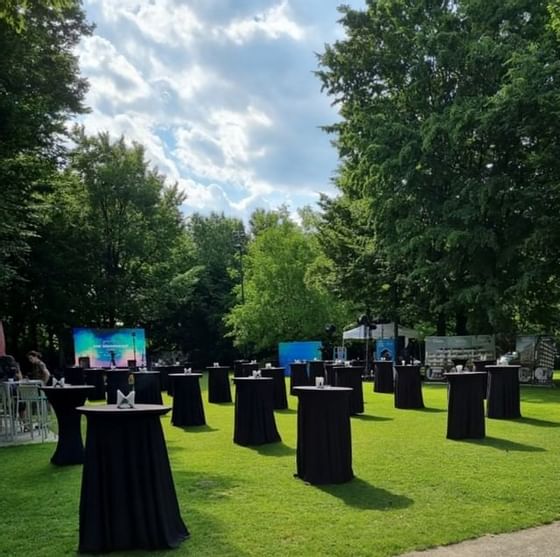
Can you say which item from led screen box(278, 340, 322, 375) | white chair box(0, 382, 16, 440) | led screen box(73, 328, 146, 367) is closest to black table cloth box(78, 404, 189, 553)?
white chair box(0, 382, 16, 440)

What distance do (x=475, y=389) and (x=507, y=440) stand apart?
0.91 meters

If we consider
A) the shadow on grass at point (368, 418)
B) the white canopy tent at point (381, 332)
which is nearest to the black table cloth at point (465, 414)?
the shadow on grass at point (368, 418)

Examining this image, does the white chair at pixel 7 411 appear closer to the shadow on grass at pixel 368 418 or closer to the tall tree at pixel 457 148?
the shadow on grass at pixel 368 418

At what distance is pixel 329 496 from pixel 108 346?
23582mm

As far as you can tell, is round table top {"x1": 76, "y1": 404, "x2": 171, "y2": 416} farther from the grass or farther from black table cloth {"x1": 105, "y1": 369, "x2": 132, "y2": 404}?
black table cloth {"x1": 105, "y1": 369, "x2": 132, "y2": 404}

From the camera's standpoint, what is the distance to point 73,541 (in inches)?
190

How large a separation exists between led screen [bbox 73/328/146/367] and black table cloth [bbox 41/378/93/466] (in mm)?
19126

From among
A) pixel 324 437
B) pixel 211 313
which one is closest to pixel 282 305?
pixel 211 313

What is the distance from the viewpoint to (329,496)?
612cm

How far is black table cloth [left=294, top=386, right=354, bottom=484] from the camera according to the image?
667 cm

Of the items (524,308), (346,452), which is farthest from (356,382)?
(524,308)

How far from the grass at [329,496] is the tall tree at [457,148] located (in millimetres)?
12747

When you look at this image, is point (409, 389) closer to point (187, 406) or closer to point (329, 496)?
point (187, 406)

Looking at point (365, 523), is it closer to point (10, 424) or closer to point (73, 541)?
point (73, 541)
